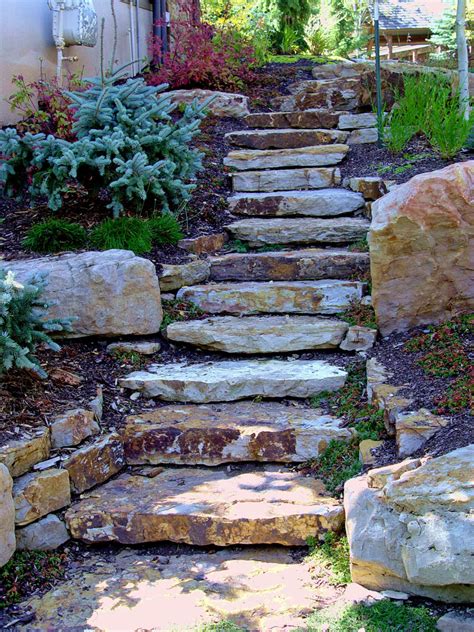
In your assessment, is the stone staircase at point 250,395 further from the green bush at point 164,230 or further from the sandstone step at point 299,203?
the green bush at point 164,230

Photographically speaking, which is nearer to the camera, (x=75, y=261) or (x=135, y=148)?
(x=75, y=261)

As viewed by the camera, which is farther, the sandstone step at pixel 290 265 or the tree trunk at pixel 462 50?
the tree trunk at pixel 462 50

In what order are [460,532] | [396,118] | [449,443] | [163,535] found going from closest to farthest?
1. [460,532]
2. [449,443]
3. [163,535]
4. [396,118]

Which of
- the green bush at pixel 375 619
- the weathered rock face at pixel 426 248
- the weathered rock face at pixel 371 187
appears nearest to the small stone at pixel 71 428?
the green bush at pixel 375 619

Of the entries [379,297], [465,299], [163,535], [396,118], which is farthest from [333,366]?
[396,118]

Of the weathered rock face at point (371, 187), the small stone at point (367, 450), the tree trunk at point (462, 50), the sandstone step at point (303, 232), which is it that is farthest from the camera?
the tree trunk at point (462, 50)

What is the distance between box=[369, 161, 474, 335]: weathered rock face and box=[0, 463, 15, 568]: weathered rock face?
235 cm

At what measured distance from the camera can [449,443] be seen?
2.97 metres

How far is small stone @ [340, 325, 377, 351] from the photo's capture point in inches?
170

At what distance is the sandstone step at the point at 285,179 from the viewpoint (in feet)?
21.2

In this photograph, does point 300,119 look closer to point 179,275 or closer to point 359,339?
point 179,275

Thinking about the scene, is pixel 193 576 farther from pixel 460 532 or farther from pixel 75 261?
pixel 75 261

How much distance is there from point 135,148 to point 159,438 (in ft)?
7.74

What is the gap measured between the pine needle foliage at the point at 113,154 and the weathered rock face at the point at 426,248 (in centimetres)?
179
